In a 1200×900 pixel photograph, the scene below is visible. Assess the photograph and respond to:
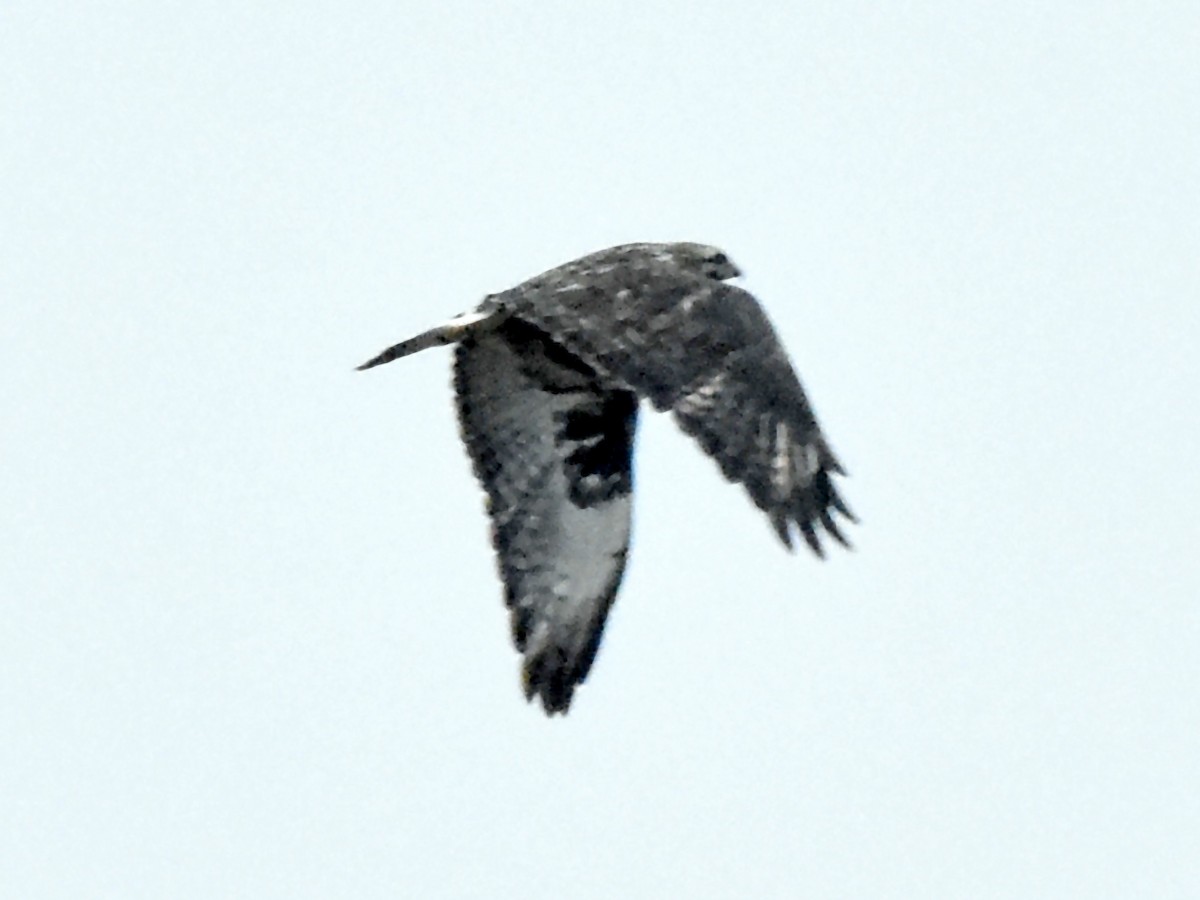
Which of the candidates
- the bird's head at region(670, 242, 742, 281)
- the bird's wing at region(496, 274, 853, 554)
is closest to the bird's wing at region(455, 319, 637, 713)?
the bird's wing at region(496, 274, 853, 554)

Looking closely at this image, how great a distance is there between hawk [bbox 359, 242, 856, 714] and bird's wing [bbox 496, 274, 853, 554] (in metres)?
0.01

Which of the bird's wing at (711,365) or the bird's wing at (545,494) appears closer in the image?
the bird's wing at (711,365)

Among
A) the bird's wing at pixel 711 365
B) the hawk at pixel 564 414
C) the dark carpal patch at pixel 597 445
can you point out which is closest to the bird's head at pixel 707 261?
the hawk at pixel 564 414

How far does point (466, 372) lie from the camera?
818 inches

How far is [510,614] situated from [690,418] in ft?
6.66

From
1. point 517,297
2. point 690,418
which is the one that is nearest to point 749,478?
point 690,418

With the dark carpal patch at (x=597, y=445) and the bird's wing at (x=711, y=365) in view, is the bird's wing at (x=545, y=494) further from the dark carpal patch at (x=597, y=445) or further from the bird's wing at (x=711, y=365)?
the bird's wing at (x=711, y=365)

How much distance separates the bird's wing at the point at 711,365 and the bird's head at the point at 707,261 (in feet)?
0.56

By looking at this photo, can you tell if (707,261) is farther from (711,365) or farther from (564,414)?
(711,365)

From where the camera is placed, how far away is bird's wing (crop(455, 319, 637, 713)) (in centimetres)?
2062

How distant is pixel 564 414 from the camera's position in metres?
20.8

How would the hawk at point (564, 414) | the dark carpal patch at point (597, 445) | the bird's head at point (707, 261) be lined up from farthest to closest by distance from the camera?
the dark carpal patch at point (597, 445), the bird's head at point (707, 261), the hawk at point (564, 414)

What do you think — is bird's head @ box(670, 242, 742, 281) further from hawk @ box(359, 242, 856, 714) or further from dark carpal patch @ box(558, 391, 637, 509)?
dark carpal patch @ box(558, 391, 637, 509)

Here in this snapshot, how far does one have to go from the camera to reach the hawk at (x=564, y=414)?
1992cm
